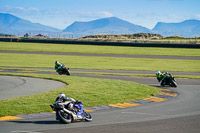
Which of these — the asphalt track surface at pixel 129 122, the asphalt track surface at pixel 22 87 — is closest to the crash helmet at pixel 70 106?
the asphalt track surface at pixel 129 122

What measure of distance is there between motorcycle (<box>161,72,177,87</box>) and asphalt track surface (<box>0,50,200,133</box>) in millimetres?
8956

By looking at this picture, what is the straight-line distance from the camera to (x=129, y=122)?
601 inches

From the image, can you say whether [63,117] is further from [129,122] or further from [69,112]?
[129,122]

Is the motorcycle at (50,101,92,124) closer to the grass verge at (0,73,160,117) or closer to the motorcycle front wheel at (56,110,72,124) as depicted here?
Result: the motorcycle front wheel at (56,110,72,124)

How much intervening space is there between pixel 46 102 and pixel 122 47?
220 feet

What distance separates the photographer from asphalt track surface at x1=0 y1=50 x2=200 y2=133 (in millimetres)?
13680

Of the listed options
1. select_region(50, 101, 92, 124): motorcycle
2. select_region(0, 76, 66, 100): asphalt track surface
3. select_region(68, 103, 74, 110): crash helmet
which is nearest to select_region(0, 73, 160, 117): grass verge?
select_region(0, 76, 66, 100): asphalt track surface

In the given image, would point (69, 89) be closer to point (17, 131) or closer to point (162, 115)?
point (162, 115)

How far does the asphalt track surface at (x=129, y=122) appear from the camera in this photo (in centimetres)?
1368

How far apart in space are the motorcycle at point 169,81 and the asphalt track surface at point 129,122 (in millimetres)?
8956

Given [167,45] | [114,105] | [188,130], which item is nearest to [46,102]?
[114,105]

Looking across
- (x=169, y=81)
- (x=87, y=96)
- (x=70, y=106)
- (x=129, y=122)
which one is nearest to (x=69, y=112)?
(x=70, y=106)

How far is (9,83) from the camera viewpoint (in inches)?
1139

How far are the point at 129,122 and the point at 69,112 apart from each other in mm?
2480
